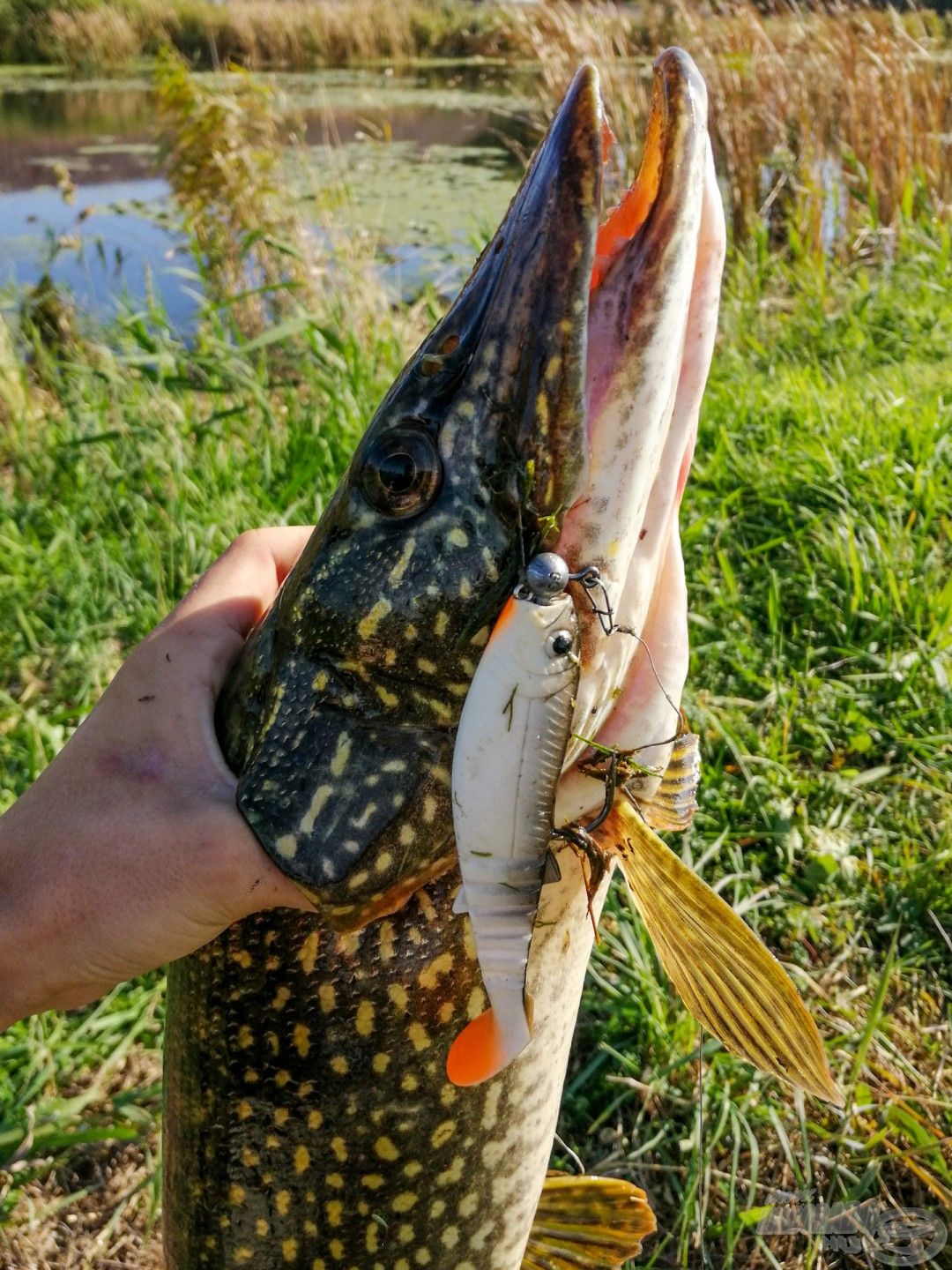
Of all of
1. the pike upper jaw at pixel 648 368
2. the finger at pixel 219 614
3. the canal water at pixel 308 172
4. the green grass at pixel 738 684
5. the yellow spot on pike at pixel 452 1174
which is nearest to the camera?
the pike upper jaw at pixel 648 368

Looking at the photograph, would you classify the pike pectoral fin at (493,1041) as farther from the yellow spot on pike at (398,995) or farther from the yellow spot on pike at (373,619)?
the yellow spot on pike at (373,619)

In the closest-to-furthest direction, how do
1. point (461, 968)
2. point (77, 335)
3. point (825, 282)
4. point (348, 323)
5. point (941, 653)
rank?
point (461, 968) < point (941, 653) < point (348, 323) < point (825, 282) < point (77, 335)

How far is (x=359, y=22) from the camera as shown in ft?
58.7

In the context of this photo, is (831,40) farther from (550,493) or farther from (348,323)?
(550,493)

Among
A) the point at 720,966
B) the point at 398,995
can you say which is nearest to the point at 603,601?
the point at 720,966

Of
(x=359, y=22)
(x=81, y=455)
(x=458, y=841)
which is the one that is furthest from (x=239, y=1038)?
(x=359, y=22)

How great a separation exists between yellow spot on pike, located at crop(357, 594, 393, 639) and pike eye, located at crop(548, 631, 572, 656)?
233 mm

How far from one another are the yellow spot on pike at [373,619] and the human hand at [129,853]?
309mm

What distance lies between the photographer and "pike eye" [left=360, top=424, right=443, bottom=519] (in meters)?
1.27

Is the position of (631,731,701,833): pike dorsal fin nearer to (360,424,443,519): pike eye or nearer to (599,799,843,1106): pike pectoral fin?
→ (599,799,843,1106): pike pectoral fin

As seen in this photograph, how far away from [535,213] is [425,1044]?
1081mm

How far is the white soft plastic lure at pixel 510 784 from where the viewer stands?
118 cm

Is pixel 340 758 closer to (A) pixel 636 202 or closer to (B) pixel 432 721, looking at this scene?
(B) pixel 432 721

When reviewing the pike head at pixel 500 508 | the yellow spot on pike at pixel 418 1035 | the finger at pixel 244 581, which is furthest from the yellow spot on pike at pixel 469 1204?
the finger at pixel 244 581
